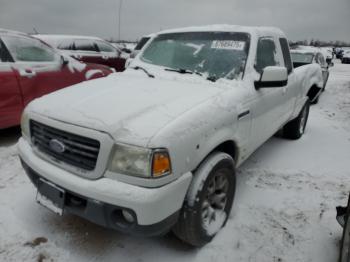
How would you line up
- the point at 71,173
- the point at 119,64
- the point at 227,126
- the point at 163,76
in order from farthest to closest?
the point at 119,64, the point at 163,76, the point at 227,126, the point at 71,173

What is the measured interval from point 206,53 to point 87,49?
6.76 metres

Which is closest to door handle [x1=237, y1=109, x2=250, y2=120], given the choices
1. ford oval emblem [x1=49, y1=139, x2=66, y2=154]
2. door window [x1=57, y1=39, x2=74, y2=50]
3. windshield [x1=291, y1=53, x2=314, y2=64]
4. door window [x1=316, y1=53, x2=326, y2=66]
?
ford oval emblem [x1=49, y1=139, x2=66, y2=154]

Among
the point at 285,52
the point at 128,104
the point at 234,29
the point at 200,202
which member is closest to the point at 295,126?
the point at 285,52

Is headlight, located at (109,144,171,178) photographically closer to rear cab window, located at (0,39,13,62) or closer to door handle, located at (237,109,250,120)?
door handle, located at (237,109,250,120)

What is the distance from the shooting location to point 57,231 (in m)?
2.41

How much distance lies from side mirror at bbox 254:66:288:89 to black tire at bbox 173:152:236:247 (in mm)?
869

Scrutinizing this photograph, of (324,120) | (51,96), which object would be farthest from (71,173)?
(324,120)

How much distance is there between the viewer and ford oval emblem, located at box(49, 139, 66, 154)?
75.7 inches

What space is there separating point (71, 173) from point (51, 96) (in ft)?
2.74

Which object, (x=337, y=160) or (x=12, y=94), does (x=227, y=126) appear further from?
(x=12, y=94)

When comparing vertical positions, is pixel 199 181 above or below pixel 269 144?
above

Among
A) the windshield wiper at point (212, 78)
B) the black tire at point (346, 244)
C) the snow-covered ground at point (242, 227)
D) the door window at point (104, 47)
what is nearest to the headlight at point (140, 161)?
the snow-covered ground at point (242, 227)

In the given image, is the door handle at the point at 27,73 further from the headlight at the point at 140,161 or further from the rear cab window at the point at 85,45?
the rear cab window at the point at 85,45

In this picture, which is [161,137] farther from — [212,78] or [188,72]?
[188,72]
